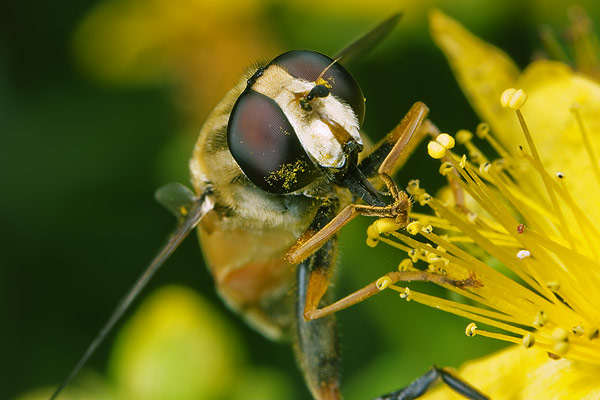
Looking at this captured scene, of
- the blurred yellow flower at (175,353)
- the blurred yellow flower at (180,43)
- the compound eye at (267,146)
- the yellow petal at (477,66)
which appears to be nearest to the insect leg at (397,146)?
the compound eye at (267,146)

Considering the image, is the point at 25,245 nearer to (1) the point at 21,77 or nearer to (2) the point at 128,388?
(1) the point at 21,77

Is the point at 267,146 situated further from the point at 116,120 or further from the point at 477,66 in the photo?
the point at 116,120

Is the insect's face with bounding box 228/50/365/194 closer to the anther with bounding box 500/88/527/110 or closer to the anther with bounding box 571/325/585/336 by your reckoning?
the anther with bounding box 500/88/527/110

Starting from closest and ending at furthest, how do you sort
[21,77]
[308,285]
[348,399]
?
[308,285] < [348,399] < [21,77]

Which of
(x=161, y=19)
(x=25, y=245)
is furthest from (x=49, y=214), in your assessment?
(x=161, y=19)

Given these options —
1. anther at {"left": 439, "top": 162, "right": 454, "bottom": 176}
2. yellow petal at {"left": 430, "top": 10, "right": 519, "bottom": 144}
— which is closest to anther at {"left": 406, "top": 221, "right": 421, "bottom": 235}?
anther at {"left": 439, "top": 162, "right": 454, "bottom": 176}

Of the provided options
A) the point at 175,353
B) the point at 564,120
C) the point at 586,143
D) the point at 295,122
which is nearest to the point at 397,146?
the point at 295,122

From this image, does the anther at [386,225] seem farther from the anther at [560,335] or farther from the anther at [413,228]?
the anther at [560,335]
